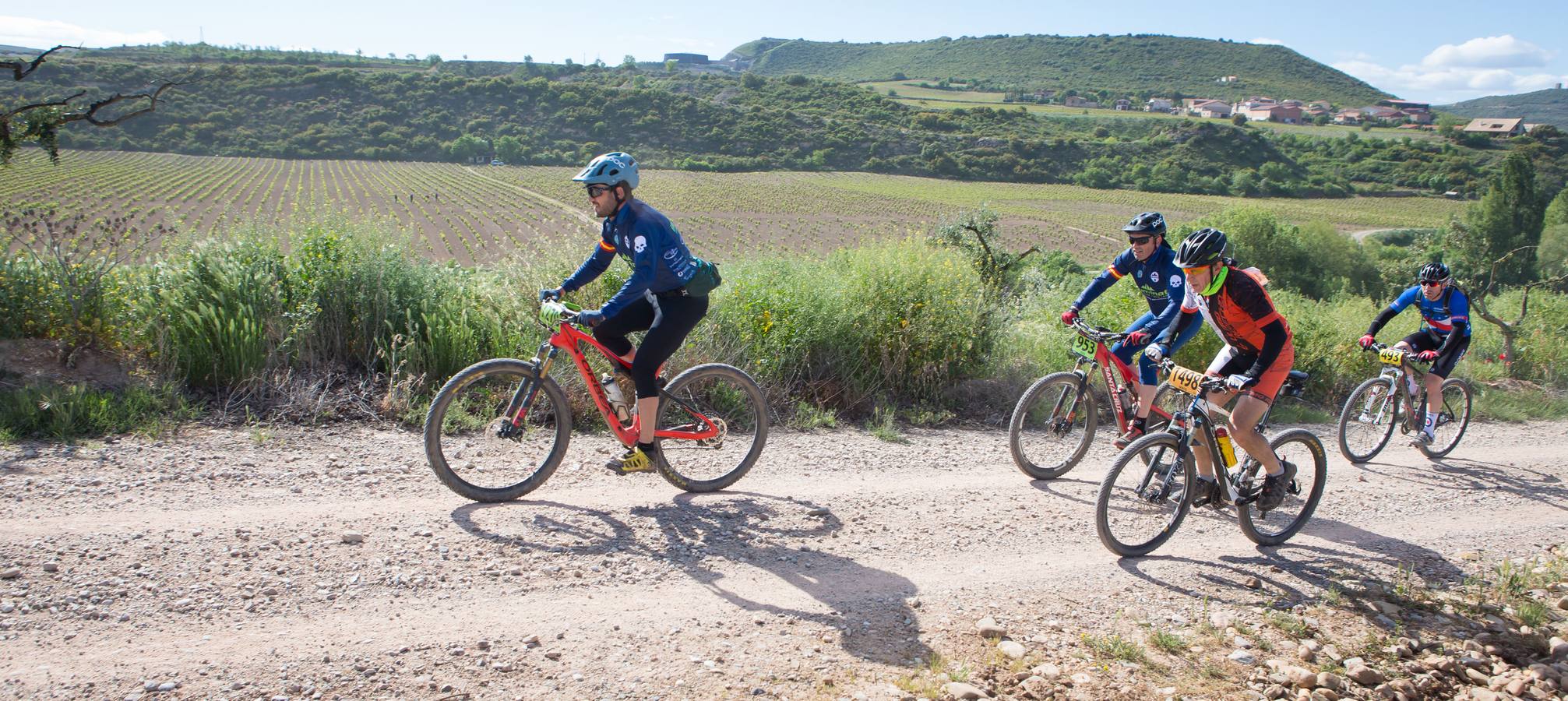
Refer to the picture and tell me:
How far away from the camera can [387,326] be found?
7.62m

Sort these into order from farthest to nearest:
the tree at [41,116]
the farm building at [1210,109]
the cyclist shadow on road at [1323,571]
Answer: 1. the farm building at [1210,109]
2. the tree at [41,116]
3. the cyclist shadow on road at [1323,571]

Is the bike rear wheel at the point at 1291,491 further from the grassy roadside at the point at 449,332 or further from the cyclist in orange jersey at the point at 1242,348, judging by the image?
the grassy roadside at the point at 449,332

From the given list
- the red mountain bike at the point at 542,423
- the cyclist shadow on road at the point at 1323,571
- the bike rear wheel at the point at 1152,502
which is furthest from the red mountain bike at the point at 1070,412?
the red mountain bike at the point at 542,423

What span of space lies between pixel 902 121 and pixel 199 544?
128 m

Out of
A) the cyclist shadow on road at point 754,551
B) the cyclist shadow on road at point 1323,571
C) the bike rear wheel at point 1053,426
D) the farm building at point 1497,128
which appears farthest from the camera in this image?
the farm building at point 1497,128

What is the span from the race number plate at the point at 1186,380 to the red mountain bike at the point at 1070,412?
144 centimetres

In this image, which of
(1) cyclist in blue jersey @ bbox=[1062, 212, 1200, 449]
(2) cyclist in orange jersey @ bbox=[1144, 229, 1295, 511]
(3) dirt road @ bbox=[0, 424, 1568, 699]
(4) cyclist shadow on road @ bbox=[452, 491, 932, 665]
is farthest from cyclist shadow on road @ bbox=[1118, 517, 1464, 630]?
(4) cyclist shadow on road @ bbox=[452, 491, 932, 665]

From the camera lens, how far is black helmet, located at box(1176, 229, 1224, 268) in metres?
5.32

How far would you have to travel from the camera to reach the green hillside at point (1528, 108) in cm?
16527

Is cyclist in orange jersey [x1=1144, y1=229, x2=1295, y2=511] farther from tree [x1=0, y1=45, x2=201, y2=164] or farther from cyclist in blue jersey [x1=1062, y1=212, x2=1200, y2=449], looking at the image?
tree [x1=0, y1=45, x2=201, y2=164]

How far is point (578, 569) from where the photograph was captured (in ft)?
15.2

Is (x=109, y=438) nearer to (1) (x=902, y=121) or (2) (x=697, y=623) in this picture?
(2) (x=697, y=623)

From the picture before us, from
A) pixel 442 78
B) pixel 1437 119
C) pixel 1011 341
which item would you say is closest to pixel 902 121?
pixel 442 78

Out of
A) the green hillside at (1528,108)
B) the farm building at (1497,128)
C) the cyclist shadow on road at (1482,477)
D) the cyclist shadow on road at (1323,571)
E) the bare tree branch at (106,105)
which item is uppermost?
the green hillside at (1528,108)
